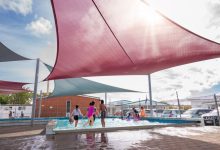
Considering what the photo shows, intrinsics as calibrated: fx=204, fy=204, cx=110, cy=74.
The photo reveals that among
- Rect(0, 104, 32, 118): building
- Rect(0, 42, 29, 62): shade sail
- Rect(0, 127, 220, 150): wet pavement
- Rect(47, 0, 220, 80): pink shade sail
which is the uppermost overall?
Rect(0, 42, 29, 62): shade sail

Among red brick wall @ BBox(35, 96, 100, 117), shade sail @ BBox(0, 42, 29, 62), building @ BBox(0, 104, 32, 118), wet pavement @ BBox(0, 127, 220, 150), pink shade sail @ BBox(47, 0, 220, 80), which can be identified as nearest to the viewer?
wet pavement @ BBox(0, 127, 220, 150)

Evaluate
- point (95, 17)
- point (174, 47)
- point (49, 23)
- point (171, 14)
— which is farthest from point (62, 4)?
point (174, 47)

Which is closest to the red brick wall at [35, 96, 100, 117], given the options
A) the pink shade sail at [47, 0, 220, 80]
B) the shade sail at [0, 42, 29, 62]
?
the shade sail at [0, 42, 29, 62]

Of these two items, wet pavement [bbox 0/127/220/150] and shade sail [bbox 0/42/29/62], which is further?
shade sail [bbox 0/42/29/62]

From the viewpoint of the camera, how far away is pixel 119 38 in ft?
25.3

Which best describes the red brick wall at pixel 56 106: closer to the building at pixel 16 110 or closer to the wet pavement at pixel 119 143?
the building at pixel 16 110

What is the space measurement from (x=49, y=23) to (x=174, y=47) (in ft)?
16.4

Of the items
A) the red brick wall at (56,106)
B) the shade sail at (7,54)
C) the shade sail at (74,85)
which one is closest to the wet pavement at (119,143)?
the shade sail at (7,54)

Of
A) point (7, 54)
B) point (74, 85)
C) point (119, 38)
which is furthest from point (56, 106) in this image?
point (119, 38)

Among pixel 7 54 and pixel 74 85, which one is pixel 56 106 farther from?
pixel 7 54

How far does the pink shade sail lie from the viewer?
20.2 feet

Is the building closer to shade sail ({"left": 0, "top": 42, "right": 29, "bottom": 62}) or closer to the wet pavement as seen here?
shade sail ({"left": 0, "top": 42, "right": 29, "bottom": 62})

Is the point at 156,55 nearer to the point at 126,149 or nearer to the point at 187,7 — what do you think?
the point at 187,7

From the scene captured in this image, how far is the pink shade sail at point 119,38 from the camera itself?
20.2ft
